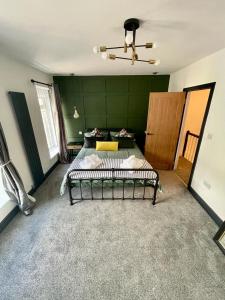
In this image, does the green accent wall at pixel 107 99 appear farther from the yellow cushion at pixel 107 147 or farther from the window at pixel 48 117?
the yellow cushion at pixel 107 147

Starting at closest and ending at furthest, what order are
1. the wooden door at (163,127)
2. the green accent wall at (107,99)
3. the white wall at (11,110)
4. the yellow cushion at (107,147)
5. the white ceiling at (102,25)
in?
the white ceiling at (102,25), the white wall at (11,110), the wooden door at (163,127), the yellow cushion at (107,147), the green accent wall at (107,99)

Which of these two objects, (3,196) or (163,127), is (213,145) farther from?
(3,196)

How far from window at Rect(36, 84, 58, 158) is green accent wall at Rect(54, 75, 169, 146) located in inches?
18.5

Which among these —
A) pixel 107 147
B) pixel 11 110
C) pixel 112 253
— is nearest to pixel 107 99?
pixel 107 147

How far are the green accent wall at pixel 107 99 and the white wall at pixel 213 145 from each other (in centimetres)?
157

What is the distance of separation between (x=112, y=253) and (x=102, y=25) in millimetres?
2584

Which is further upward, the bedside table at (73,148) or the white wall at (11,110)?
the white wall at (11,110)

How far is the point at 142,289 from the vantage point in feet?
4.70

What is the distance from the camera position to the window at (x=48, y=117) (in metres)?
3.69

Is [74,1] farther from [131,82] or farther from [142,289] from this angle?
[131,82]

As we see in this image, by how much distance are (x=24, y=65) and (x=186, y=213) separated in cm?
402

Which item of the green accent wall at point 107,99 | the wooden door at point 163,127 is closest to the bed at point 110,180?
the wooden door at point 163,127

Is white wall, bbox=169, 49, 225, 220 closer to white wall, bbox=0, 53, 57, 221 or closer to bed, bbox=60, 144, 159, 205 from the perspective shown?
bed, bbox=60, 144, 159, 205

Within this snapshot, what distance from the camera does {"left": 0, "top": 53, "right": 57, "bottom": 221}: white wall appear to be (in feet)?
7.28
